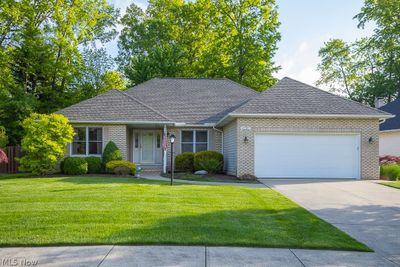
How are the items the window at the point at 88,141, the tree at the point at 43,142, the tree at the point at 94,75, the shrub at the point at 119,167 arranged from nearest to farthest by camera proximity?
the tree at the point at 43,142
the shrub at the point at 119,167
the window at the point at 88,141
the tree at the point at 94,75

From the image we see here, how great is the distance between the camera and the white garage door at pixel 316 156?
16.0m

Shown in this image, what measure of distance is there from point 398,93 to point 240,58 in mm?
18485

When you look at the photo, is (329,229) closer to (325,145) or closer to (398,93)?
(325,145)

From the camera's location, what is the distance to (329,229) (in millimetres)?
6656

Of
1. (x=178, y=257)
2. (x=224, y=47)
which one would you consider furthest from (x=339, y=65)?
(x=178, y=257)

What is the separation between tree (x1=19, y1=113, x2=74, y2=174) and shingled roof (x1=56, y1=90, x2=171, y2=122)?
1.70m

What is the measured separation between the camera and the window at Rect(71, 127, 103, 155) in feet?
60.2

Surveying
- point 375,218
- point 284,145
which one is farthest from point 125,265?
point 284,145

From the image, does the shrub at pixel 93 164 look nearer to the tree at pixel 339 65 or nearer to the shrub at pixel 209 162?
the shrub at pixel 209 162

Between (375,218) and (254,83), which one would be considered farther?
(254,83)

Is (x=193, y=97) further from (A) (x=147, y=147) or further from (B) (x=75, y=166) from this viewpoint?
(B) (x=75, y=166)

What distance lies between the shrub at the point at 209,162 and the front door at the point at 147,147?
3.90m

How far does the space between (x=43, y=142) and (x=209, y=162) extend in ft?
24.7

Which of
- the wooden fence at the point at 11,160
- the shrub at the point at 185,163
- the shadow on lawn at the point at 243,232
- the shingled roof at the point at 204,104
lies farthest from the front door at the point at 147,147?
the shadow on lawn at the point at 243,232
